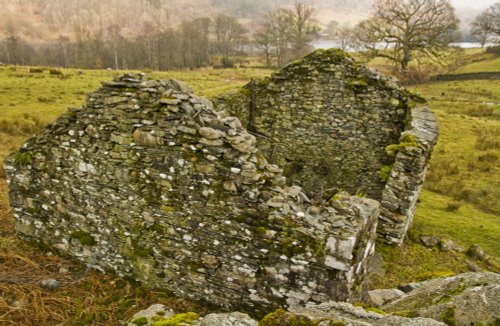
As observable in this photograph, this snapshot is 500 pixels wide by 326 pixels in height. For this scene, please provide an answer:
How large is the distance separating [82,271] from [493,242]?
1054 centimetres

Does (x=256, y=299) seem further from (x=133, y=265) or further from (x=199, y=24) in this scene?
(x=199, y=24)

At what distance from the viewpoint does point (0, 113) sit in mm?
20922

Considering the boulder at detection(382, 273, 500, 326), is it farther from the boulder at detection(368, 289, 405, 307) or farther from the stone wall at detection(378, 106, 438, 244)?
the stone wall at detection(378, 106, 438, 244)

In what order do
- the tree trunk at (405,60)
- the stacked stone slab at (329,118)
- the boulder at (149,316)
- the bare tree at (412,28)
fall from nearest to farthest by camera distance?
the boulder at (149,316), the stacked stone slab at (329,118), the bare tree at (412,28), the tree trunk at (405,60)

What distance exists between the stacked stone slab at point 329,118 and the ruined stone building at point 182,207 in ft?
19.2

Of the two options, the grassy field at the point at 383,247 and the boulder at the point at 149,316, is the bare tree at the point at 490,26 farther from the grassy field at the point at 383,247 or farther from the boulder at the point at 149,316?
the boulder at the point at 149,316

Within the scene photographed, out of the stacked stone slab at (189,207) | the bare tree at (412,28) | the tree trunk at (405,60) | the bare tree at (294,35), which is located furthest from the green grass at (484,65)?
the stacked stone slab at (189,207)

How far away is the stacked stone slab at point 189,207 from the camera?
17.1 feet

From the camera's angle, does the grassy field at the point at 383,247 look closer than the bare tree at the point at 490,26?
Yes

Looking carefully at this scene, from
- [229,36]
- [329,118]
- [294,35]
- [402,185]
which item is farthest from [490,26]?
[229,36]

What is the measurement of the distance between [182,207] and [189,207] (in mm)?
126

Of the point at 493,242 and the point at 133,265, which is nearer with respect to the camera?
the point at 133,265

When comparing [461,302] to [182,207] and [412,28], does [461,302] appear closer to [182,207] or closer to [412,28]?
[182,207]

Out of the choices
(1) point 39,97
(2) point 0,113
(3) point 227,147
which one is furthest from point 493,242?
(1) point 39,97
